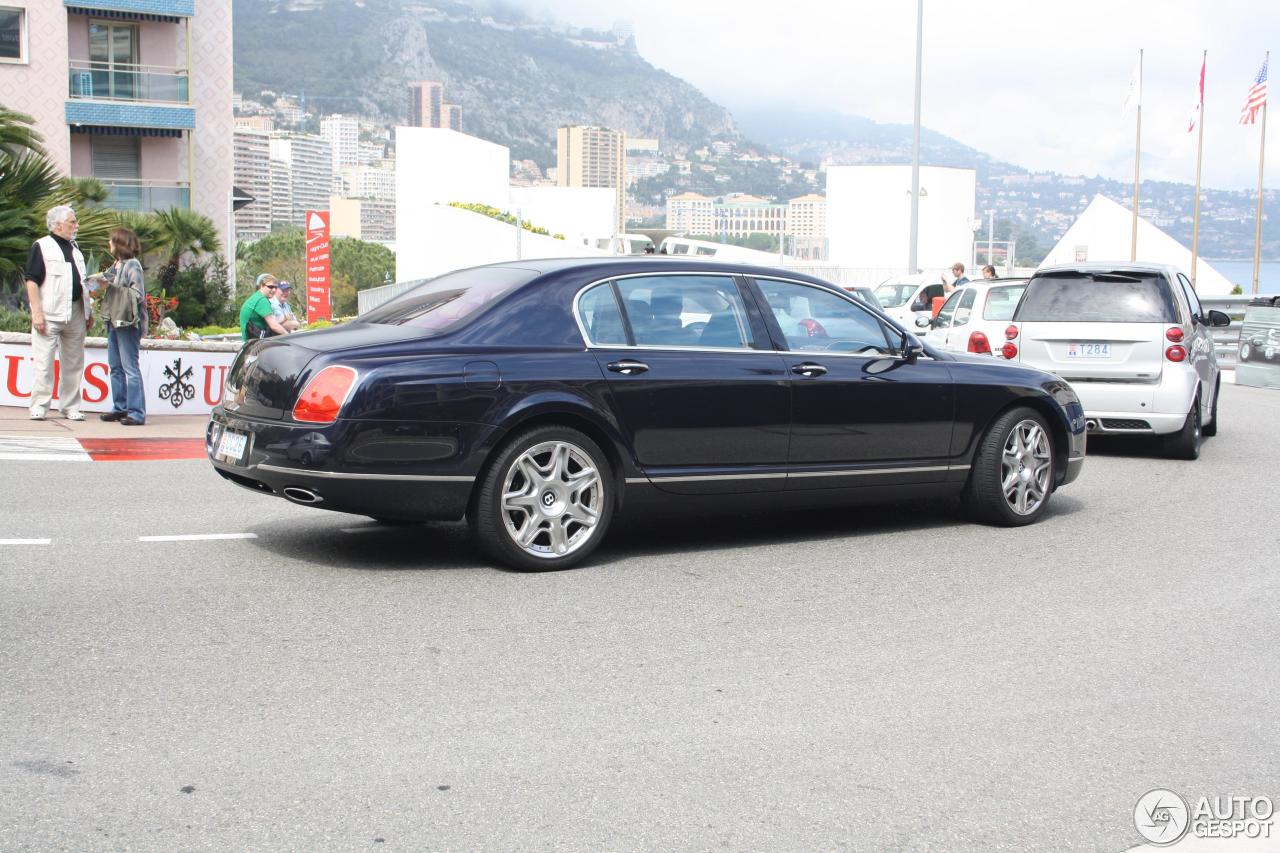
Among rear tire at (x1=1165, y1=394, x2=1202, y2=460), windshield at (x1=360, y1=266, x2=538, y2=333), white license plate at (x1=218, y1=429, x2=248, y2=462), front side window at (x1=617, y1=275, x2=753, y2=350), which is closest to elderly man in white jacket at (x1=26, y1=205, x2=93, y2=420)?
windshield at (x1=360, y1=266, x2=538, y2=333)

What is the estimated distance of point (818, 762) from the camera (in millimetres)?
4375

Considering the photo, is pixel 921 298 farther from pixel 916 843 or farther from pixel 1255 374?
pixel 916 843

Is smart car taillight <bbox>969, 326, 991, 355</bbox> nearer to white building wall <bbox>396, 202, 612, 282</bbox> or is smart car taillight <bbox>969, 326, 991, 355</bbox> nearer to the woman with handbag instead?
the woman with handbag

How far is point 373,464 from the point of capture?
21.3 feet

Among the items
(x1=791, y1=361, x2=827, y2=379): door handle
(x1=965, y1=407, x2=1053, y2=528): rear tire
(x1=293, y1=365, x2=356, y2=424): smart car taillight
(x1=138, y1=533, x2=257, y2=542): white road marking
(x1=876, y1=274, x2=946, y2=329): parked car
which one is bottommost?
(x1=138, y1=533, x2=257, y2=542): white road marking

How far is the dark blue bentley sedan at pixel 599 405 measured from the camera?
654 cm

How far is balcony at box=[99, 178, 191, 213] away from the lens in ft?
134

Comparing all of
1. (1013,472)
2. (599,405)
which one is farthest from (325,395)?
(1013,472)

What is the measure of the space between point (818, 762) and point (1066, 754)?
2.75 feet

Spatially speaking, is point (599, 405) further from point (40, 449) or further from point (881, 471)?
point (40, 449)

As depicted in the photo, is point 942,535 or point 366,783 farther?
point 942,535

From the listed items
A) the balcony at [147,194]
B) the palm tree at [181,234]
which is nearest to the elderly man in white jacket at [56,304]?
the palm tree at [181,234]

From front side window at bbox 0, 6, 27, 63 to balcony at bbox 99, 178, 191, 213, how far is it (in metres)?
4.05

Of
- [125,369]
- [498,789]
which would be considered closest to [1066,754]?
[498,789]
